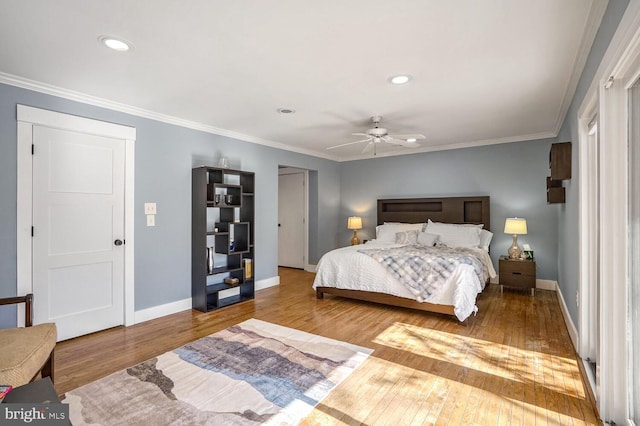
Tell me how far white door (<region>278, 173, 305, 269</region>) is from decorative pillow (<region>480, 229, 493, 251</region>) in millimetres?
3331

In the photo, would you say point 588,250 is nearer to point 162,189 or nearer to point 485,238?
point 485,238

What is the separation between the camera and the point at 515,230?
15.1 ft

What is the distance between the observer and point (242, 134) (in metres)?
4.73

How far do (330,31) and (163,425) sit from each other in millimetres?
2583

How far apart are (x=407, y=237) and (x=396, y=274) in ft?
4.86

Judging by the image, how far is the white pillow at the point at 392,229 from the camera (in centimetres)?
550

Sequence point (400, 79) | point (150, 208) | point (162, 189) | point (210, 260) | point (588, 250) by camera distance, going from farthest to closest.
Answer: point (210, 260) < point (162, 189) < point (150, 208) < point (400, 79) < point (588, 250)

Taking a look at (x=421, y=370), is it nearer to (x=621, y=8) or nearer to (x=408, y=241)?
(x=621, y=8)

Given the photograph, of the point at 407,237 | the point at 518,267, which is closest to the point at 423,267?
the point at 407,237

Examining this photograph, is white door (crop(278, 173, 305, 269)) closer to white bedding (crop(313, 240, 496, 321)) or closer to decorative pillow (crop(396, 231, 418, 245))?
decorative pillow (crop(396, 231, 418, 245))

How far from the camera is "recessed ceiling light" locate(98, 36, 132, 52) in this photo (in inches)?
83.8

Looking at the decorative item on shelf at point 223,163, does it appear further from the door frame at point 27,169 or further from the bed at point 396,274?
the bed at point 396,274

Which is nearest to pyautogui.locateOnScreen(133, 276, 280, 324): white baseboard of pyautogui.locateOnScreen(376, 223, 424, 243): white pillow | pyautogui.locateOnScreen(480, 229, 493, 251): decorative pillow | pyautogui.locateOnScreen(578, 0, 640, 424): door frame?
pyautogui.locateOnScreen(376, 223, 424, 243): white pillow

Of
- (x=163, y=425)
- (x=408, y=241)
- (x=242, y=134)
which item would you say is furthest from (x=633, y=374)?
(x=242, y=134)
